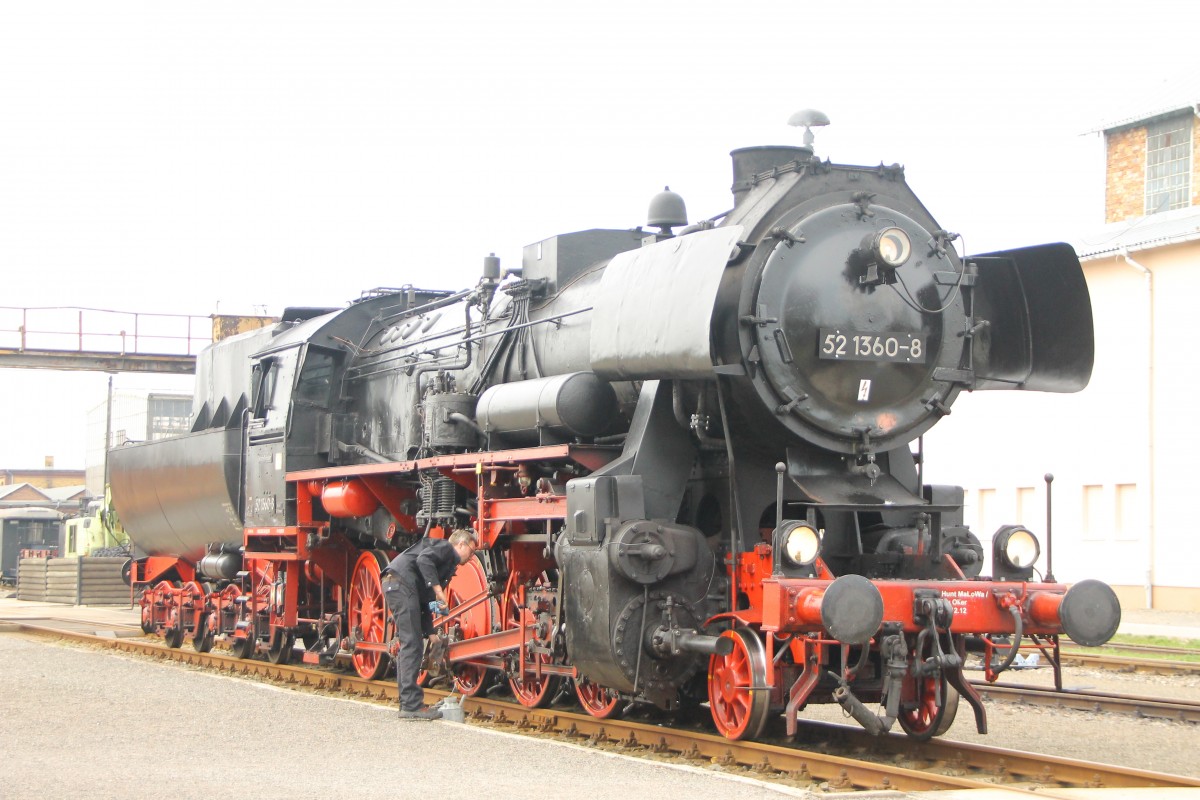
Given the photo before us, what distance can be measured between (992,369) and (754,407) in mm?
2170

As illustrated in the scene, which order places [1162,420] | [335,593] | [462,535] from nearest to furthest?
[462,535] → [335,593] → [1162,420]

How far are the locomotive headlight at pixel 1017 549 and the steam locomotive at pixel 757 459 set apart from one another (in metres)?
0.02

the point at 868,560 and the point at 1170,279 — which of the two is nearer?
the point at 868,560

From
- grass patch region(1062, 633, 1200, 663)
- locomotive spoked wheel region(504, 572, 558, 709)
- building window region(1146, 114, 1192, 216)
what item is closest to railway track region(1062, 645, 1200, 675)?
grass patch region(1062, 633, 1200, 663)

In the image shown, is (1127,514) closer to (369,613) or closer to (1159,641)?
(1159,641)

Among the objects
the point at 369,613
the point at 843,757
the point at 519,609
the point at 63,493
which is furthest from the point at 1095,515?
the point at 63,493

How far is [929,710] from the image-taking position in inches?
367

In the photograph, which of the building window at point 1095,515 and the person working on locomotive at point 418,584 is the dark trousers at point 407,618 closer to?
the person working on locomotive at point 418,584

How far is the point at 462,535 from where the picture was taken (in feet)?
35.7

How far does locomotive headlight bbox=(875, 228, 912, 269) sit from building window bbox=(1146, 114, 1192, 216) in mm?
22980

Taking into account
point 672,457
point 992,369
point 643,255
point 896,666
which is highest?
point 643,255

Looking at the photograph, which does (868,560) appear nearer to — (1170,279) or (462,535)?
(462,535)

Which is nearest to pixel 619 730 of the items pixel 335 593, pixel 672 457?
pixel 672 457

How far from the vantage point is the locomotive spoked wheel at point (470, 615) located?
11.6 metres
